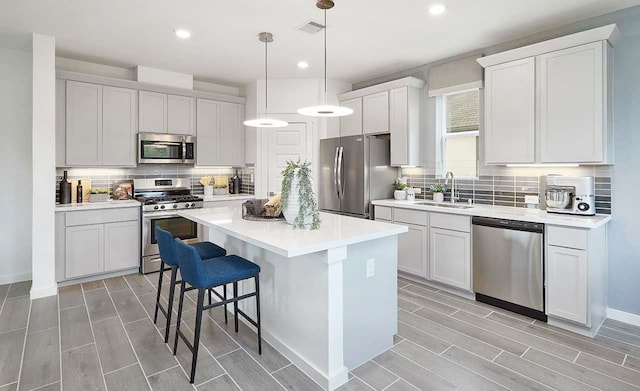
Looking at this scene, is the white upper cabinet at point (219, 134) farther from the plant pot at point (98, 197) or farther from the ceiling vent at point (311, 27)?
the ceiling vent at point (311, 27)

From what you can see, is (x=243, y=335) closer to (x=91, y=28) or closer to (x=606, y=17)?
(x=91, y=28)

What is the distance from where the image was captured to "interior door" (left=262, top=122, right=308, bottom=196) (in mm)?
5305

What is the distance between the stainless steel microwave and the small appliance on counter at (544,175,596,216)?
4447 mm

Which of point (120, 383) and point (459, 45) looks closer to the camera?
point (120, 383)

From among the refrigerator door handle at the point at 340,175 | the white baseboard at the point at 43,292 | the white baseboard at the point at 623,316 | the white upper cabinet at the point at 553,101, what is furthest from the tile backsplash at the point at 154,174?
the white baseboard at the point at 623,316

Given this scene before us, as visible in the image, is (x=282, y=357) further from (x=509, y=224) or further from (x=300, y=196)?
(x=509, y=224)

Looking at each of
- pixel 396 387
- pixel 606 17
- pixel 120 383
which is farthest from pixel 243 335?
pixel 606 17

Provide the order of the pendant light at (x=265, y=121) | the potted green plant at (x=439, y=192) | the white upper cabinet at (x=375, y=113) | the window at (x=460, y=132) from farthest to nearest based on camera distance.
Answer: the white upper cabinet at (x=375, y=113) < the potted green plant at (x=439, y=192) < the window at (x=460, y=132) < the pendant light at (x=265, y=121)

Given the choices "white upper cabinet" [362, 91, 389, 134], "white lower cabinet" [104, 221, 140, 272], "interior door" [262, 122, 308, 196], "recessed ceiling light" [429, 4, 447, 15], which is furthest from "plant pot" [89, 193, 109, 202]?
"recessed ceiling light" [429, 4, 447, 15]

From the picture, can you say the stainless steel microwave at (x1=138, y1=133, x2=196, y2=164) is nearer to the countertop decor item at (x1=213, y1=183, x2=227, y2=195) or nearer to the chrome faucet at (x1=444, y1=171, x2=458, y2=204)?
the countertop decor item at (x1=213, y1=183, x2=227, y2=195)

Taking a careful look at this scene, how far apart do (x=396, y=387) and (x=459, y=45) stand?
352 centimetres

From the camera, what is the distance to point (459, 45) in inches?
155

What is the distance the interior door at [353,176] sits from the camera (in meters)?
4.58

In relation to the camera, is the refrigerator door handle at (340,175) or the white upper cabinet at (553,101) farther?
the refrigerator door handle at (340,175)
